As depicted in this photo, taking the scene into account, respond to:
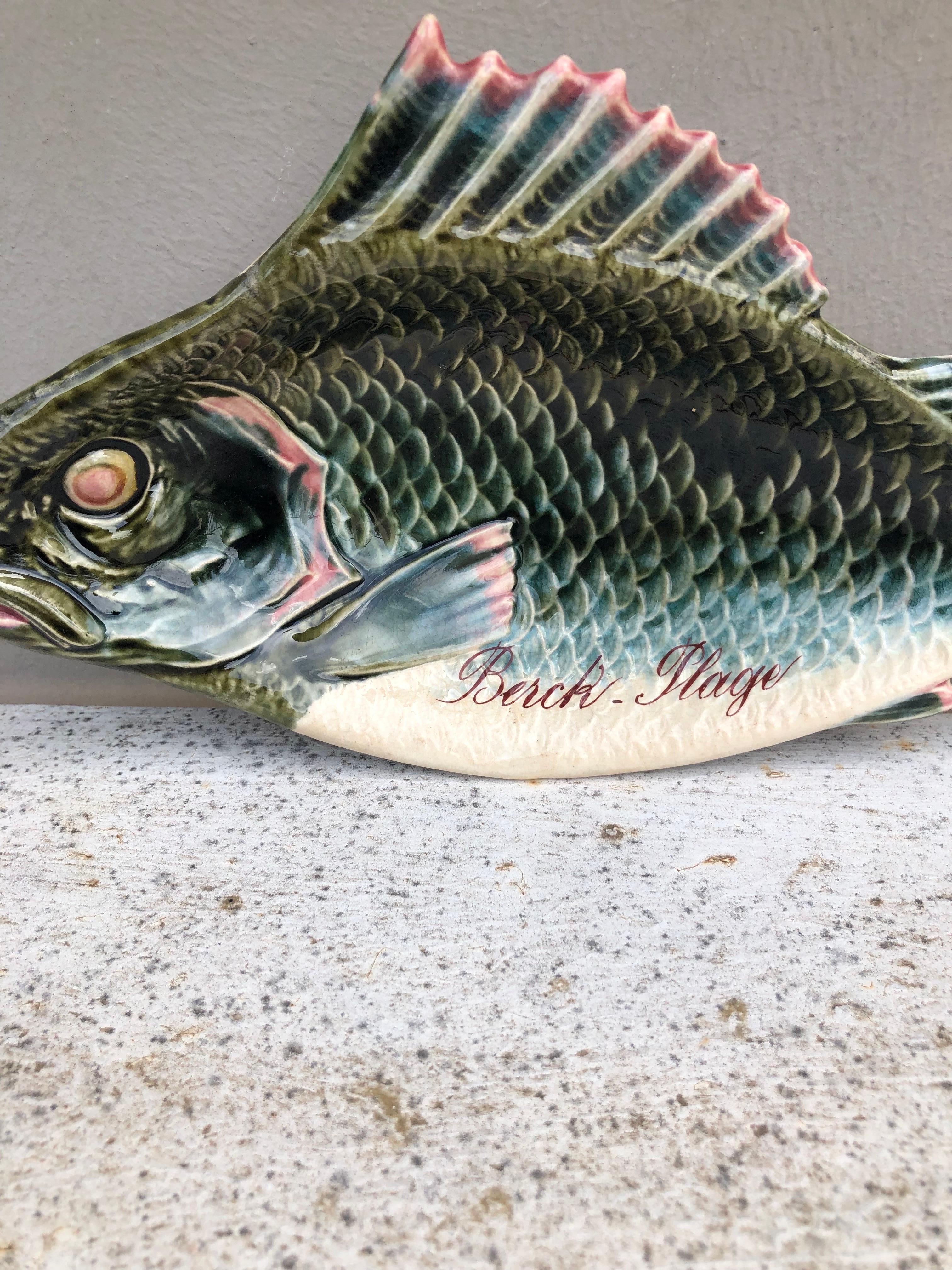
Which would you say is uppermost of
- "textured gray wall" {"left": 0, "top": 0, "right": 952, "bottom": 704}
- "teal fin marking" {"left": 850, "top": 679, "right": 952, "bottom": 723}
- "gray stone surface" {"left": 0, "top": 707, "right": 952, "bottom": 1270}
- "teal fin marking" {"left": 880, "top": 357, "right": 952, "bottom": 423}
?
"textured gray wall" {"left": 0, "top": 0, "right": 952, "bottom": 704}

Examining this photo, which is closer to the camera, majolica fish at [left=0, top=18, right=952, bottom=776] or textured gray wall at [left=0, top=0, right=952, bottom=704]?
majolica fish at [left=0, top=18, right=952, bottom=776]

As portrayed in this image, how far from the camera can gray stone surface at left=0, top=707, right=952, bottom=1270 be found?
0.50 meters

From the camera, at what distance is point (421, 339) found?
77cm

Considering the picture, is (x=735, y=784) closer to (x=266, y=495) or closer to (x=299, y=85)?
(x=266, y=495)

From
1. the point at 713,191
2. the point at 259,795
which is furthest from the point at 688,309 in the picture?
the point at 259,795

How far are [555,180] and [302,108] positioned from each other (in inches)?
16.1

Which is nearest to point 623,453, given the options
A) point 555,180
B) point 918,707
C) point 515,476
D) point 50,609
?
point 515,476

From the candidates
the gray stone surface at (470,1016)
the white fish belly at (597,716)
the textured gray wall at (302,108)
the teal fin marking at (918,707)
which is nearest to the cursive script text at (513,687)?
the white fish belly at (597,716)

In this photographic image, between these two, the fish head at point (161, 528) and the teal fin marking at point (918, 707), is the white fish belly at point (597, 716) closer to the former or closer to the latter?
the teal fin marking at point (918, 707)

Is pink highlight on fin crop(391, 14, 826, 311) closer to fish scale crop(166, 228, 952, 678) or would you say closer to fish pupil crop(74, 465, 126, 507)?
fish scale crop(166, 228, 952, 678)

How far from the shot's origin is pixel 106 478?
76 centimetres

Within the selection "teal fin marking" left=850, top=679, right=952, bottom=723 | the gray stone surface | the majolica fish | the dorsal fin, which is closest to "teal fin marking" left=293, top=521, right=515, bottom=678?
the majolica fish

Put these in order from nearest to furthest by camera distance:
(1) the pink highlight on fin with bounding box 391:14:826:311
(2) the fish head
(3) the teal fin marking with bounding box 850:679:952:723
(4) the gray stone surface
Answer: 1. (4) the gray stone surface
2. (1) the pink highlight on fin with bounding box 391:14:826:311
3. (2) the fish head
4. (3) the teal fin marking with bounding box 850:679:952:723

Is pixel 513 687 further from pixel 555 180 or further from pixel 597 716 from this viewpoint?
pixel 555 180
